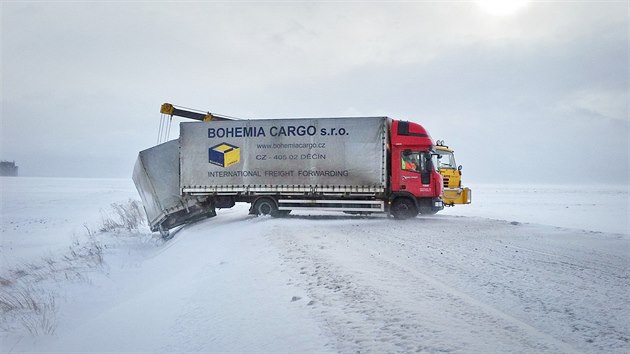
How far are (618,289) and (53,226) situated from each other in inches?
901

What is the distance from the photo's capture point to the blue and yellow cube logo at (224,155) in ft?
50.4

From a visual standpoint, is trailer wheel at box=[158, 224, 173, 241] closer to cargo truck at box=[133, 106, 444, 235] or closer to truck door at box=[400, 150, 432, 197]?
cargo truck at box=[133, 106, 444, 235]

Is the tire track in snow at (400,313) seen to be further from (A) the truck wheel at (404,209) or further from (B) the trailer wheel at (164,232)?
(B) the trailer wheel at (164,232)

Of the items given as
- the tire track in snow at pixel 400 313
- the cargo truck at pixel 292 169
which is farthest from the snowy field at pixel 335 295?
the cargo truck at pixel 292 169

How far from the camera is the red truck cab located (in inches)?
597

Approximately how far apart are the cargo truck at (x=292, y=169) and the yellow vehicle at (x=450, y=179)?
9.41ft

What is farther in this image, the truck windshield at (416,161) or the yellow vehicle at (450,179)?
the yellow vehicle at (450,179)

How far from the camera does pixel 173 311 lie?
213 inches

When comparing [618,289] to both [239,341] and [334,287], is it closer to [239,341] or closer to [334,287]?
[334,287]

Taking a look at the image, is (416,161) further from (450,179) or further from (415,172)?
(450,179)

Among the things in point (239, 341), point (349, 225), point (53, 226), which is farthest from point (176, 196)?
point (239, 341)

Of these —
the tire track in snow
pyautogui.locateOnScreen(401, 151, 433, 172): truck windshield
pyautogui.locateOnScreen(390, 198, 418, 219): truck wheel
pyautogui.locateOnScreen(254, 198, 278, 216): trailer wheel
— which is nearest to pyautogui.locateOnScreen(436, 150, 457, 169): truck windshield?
pyautogui.locateOnScreen(401, 151, 433, 172): truck windshield

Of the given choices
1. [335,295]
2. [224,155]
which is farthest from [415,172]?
[335,295]

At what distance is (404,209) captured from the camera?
1535cm
